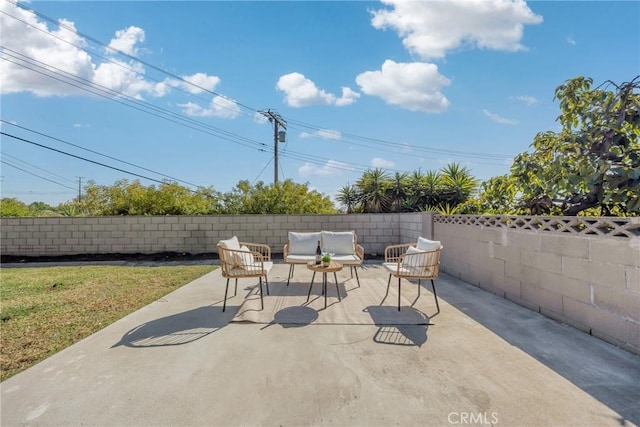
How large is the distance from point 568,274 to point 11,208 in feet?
46.1

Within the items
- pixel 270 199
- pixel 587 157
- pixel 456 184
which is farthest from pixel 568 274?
pixel 270 199

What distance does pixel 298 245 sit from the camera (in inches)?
198

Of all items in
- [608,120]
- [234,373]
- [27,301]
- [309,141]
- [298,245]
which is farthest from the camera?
[309,141]

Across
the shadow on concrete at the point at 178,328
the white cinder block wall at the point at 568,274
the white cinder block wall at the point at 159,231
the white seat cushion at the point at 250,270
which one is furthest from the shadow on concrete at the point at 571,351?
the white cinder block wall at the point at 159,231

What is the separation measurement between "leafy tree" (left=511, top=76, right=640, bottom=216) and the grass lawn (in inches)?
210

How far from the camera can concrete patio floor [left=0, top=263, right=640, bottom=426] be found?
5.26 feet

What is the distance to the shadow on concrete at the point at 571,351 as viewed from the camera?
177 cm

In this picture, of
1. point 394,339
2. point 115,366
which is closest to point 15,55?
point 115,366

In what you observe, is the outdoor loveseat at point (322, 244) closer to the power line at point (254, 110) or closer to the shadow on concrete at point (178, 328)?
the shadow on concrete at point (178, 328)

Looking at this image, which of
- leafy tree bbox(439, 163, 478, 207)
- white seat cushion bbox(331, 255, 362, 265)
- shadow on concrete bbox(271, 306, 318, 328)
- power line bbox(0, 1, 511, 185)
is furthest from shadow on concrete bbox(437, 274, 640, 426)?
power line bbox(0, 1, 511, 185)

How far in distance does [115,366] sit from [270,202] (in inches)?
254

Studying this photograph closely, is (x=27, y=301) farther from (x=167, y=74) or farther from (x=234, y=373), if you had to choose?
(x=167, y=74)

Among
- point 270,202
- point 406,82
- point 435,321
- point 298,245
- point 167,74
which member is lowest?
point 435,321

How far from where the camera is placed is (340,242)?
16.5 ft
